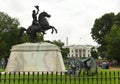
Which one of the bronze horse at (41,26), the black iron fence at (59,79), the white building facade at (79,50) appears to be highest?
the bronze horse at (41,26)

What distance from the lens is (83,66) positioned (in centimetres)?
3244

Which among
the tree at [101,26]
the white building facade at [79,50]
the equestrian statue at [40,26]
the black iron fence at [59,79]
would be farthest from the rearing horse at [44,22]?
the white building facade at [79,50]

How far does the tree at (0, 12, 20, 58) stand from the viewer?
8422 centimetres

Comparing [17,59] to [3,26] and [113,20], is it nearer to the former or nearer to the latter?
[3,26]

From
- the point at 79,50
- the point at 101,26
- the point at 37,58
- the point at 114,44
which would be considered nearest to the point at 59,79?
the point at 37,58

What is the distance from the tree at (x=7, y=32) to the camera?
84.2 m

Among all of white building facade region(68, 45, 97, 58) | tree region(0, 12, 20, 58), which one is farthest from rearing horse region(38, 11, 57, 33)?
white building facade region(68, 45, 97, 58)

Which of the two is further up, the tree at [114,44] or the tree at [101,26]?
the tree at [101,26]

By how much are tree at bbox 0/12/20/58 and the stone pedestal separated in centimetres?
4949

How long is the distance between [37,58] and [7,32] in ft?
178

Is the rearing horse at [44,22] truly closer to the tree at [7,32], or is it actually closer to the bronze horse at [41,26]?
the bronze horse at [41,26]

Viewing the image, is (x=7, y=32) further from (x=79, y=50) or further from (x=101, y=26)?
(x=79, y=50)

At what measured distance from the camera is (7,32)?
86.2 meters

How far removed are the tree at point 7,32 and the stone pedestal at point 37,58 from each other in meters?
49.5
